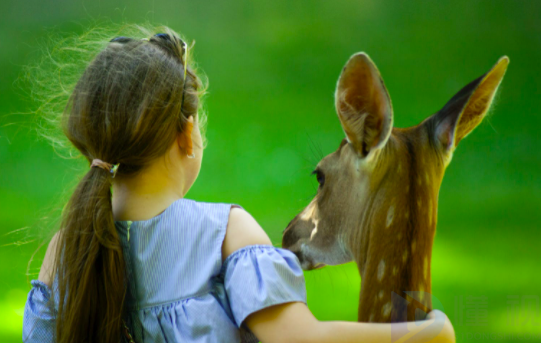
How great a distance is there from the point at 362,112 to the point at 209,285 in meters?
0.35

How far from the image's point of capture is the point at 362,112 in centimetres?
79

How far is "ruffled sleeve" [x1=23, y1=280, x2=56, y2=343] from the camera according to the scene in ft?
2.72

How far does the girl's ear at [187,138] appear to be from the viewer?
0.87 metres

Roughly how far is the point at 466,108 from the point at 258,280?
409 millimetres

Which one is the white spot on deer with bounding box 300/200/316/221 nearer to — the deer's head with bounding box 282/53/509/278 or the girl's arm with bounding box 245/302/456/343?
the deer's head with bounding box 282/53/509/278

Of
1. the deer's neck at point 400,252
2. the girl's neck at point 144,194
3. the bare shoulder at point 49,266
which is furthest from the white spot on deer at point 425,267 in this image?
the bare shoulder at point 49,266

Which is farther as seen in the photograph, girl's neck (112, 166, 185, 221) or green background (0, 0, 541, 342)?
green background (0, 0, 541, 342)

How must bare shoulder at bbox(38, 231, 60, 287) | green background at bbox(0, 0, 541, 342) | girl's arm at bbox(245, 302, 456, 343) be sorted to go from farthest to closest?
1. green background at bbox(0, 0, 541, 342)
2. bare shoulder at bbox(38, 231, 60, 287)
3. girl's arm at bbox(245, 302, 456, 343)

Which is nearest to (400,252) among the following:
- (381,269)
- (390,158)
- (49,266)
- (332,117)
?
(381,269)

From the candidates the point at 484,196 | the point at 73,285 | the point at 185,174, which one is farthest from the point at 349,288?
the point at 73,285

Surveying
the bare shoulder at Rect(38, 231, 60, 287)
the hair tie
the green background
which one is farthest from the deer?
the green background

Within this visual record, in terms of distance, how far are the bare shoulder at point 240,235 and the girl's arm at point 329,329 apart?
0.34 ft

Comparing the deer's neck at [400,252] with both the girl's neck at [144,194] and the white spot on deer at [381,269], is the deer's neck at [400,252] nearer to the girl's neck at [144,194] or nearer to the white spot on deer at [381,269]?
the white spot on deer at [381,269]

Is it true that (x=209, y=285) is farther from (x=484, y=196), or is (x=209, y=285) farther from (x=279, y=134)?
(x=484, y=196)
